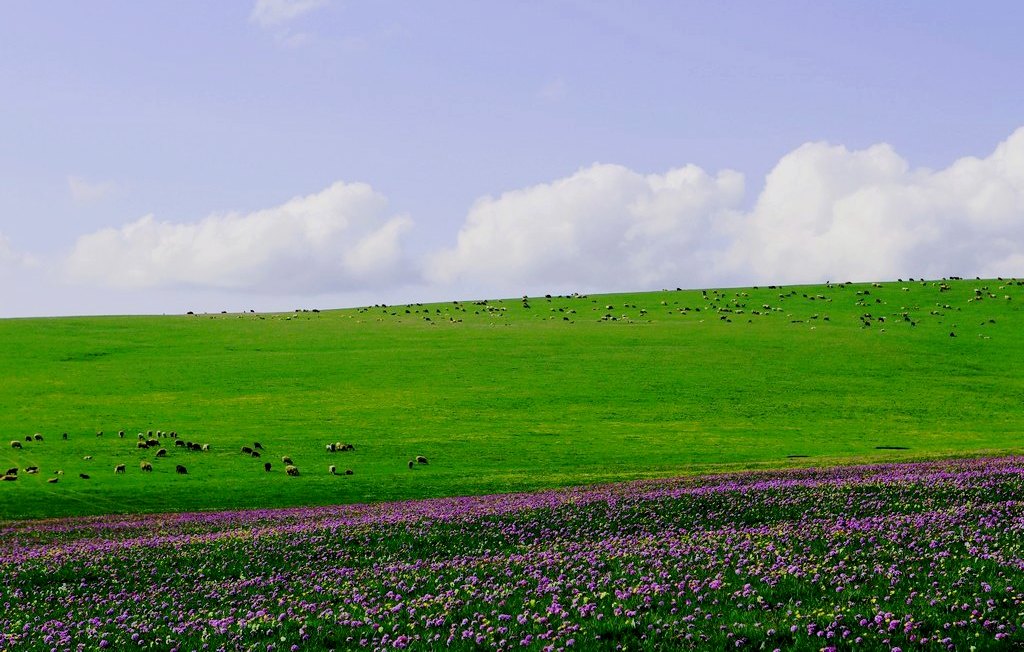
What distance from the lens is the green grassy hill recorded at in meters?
48.2

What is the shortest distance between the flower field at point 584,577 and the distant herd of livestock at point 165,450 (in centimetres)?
2042

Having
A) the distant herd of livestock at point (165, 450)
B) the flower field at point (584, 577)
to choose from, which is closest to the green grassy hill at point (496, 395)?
the distant herd of livestock at point (165, 450)

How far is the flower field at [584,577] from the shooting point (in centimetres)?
1217

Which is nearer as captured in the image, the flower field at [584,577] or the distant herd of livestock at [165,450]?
the flower field at [584,577]

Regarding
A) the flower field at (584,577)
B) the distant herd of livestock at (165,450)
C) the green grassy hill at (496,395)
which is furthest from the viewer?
the distant herd of livestock at (165,450)

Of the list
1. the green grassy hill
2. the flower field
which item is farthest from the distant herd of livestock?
the flower field

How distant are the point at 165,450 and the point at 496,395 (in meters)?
28.7

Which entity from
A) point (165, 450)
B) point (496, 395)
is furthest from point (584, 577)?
point (496, 395)

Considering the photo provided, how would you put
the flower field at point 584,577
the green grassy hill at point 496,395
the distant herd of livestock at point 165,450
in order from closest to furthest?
the flower field at point 584,577
the green grassy hill at point 496,395
the distant herd of livestock at point 165,450

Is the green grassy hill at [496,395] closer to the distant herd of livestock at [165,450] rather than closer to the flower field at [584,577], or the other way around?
the distant herd of livestock at [165,450]

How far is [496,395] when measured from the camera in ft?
249

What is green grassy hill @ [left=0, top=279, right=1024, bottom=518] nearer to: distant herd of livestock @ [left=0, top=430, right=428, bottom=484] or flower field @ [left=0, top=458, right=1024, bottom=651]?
distant herd of livestock @ [left=0, top=430, right=428, bottom=484]

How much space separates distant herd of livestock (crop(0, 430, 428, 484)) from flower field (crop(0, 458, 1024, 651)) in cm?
2042

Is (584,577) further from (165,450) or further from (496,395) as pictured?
(496,395)
